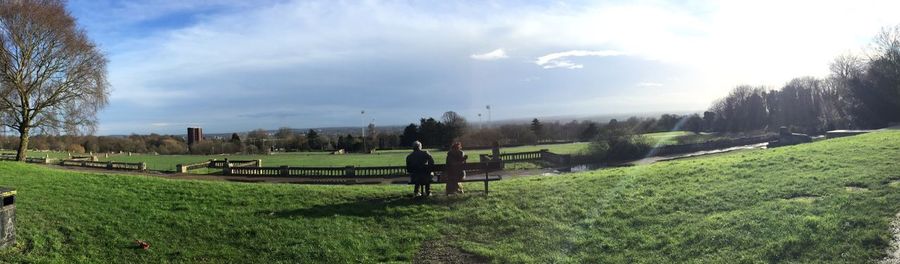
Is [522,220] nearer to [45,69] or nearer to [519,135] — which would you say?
[45,69]

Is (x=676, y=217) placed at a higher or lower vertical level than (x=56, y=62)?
lower

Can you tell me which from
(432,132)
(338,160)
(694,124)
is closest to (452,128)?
(432,132)

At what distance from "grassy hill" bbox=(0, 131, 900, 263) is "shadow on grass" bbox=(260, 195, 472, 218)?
0.04 metres

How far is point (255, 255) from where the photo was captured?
23.0 feet

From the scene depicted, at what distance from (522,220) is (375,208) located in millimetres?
2863

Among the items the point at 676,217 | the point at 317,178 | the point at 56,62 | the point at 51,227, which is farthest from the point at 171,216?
the point at 56,62

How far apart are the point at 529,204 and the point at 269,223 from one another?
4.65m

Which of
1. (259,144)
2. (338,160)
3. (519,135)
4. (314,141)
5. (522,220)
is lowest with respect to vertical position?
(338,160)

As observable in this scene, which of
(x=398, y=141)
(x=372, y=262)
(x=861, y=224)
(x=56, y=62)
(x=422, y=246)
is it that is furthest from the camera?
(x=398, y=141)

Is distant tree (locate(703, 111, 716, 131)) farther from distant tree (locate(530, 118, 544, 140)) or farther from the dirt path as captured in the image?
the dirt path

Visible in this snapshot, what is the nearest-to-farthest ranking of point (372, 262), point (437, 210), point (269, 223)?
1. point (372, 262)
2. point (269, 223)
3. point (437, 210)

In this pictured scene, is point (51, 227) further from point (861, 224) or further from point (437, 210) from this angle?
point (861, 224)

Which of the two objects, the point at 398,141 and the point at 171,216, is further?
the point at 398,141

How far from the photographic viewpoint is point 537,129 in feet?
242
